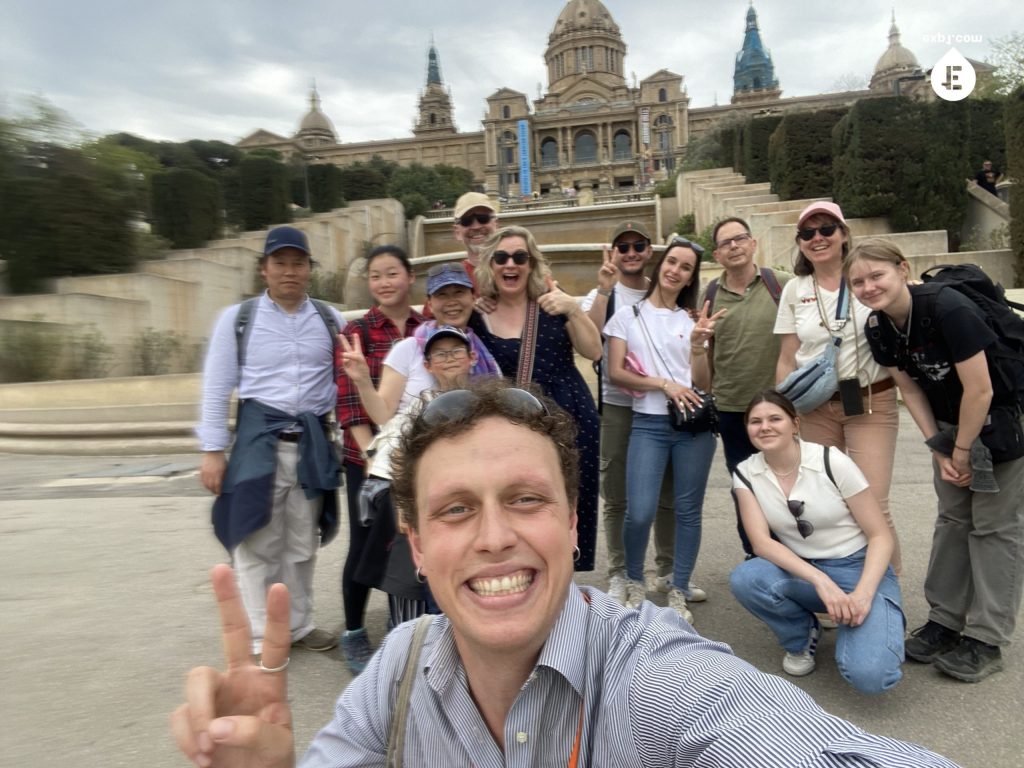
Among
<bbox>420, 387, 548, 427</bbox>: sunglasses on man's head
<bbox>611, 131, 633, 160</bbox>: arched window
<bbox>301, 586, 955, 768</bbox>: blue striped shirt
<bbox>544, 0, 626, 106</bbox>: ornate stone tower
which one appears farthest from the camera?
<bbox>544, 0, 626, 106</bbox>: ornate stone tower

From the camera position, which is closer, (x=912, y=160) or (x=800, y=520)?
(x=800, y=520)

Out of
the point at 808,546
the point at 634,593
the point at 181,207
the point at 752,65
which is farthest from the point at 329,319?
the point at 752,65

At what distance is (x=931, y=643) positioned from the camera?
3.35 m

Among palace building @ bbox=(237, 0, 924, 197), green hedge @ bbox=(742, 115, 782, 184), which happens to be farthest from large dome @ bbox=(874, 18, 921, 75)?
green hedge @ bbox=(742, 115, 782, 184)

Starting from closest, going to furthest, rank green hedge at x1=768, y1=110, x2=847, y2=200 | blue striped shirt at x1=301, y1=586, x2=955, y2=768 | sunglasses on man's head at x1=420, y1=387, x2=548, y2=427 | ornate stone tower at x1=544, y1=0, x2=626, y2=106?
blue striped shirt at x1=301, y1=586, x2=955, y2=768 → sunglasses on man's head at x1=420, y1=387, x2=548, y2=427 → green hedge at x1=768, y1=110, x2=847, y2=200 → ornate stone tower at x1=544, y1=0, x2=626, y2=106

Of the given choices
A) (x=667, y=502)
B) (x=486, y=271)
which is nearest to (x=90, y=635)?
(x=486, y=271)

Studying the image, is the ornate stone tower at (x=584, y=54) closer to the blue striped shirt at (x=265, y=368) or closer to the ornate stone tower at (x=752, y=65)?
the ornate stone tower at (x=752, y=65)

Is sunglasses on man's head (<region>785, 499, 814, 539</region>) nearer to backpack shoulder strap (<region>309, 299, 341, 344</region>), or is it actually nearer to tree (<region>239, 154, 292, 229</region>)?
backpack shoulder strap (<region>309, 299, 341, 344</region>)

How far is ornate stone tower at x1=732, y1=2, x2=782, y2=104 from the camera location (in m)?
106

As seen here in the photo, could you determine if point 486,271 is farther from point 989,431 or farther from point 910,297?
point 989,431

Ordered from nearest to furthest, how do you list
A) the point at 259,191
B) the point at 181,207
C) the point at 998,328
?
1. the point at 998,328
2. the point at 181,207
3. the point at 259,191

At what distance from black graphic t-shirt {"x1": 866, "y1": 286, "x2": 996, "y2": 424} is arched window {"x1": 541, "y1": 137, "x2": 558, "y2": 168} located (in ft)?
302

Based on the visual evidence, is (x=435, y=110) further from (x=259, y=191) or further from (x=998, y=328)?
(x=998, y=328)

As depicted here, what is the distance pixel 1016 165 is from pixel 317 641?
11596 mm
